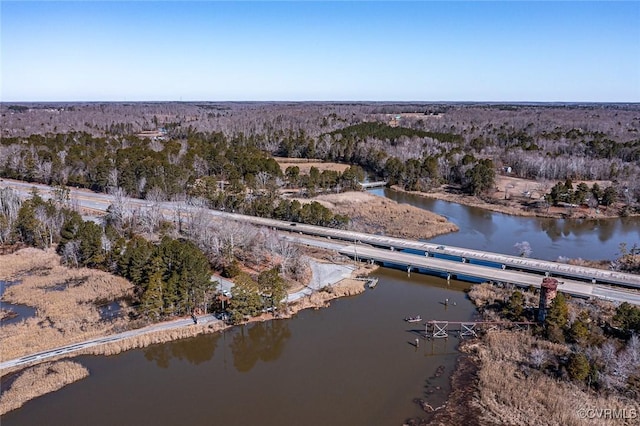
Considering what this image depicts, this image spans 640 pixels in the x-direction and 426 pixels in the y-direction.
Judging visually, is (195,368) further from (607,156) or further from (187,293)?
(607,156)

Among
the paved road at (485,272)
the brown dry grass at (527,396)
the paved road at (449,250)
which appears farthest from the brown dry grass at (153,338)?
the paved road at (449,250)

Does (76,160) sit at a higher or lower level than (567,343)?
higher

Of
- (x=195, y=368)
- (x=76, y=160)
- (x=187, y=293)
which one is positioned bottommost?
(x=195, y=368)

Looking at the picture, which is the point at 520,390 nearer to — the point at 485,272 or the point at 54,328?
the point at 485,272

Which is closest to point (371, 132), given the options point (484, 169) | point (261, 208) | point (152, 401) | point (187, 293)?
point (484, 169)

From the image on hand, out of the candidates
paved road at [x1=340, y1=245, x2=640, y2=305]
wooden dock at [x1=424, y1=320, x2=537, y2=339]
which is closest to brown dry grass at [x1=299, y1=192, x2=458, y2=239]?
paved road at [x1=340, y1=245, x2=640, y2=305]

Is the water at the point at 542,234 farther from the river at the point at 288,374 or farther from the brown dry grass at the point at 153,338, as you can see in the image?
the brown dry grass at the point at 153,338

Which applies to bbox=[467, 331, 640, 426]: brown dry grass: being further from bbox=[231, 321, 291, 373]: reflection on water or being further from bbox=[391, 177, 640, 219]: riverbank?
bbox=[391, 177, 640, 219]: riverbank
